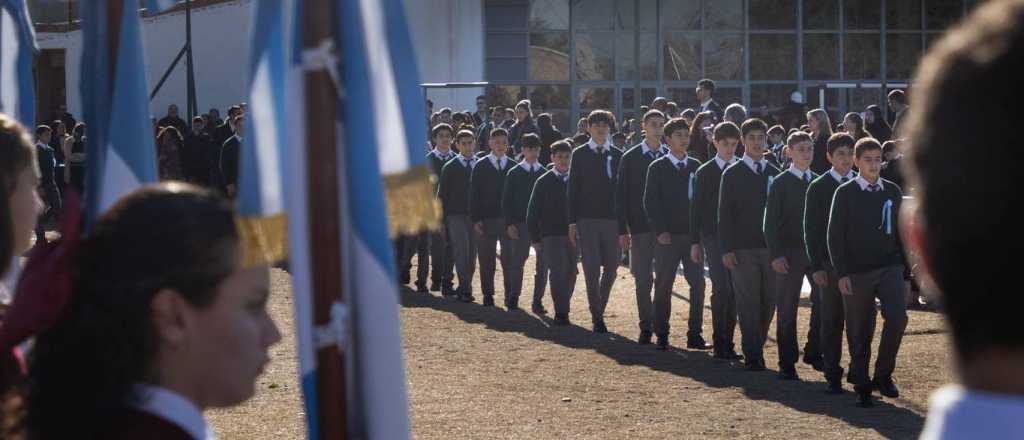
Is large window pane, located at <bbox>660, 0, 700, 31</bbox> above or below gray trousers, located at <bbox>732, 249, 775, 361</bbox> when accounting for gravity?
above

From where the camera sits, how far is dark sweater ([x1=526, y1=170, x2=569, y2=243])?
15.4 m

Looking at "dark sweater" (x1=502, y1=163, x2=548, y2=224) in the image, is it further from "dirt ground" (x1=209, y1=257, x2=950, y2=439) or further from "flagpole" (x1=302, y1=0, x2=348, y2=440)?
"flagpole" (x1=302, y1=0, x2=348, y2=440)

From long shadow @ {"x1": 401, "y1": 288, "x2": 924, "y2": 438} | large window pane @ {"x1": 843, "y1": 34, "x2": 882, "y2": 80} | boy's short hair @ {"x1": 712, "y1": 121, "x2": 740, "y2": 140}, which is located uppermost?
large window pane @ {"x1": 843, "y1": 34, "x2": 882, "y2": 80}

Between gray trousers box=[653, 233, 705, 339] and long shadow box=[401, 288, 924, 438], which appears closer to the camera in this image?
long shadow box=[401, 288, 924, 438]

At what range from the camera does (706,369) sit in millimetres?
12203

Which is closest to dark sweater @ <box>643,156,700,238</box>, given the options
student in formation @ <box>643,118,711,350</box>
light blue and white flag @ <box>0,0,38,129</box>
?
student in formation @ <box>643,118,711,350</box>

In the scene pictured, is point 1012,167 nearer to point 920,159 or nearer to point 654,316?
point 920,159

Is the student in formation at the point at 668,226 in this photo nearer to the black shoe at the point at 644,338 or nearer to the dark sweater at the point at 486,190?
the black shoe at the point at 644,338

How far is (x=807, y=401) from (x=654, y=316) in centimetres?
309

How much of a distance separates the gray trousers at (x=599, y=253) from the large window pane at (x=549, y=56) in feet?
74.2

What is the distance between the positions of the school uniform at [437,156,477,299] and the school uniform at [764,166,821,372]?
6.41 m

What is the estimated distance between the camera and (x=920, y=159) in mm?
1367

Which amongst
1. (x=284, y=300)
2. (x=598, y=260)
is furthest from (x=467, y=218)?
(x=598, y=260)

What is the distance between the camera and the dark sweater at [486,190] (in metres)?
17.1
